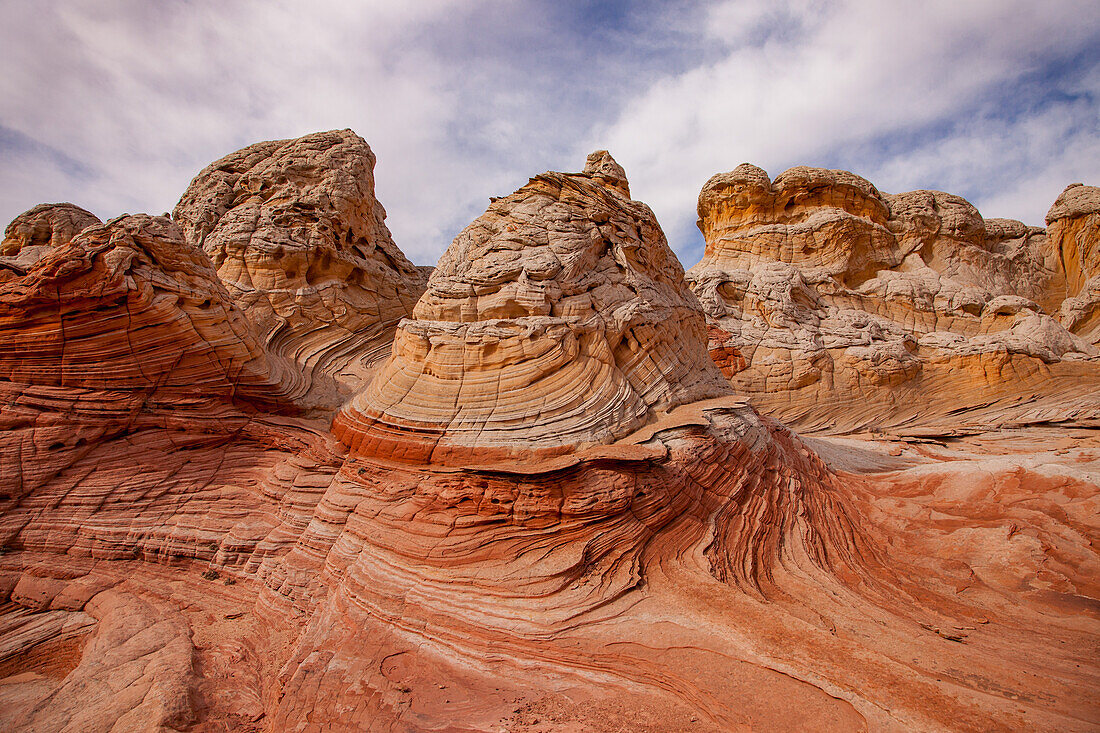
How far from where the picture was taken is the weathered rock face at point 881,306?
14547 mm

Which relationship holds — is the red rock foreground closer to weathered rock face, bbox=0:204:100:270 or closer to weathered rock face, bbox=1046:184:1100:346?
weathered rock face, bbox=0:204:100:270

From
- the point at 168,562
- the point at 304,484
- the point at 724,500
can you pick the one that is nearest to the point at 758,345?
the point at 724,500

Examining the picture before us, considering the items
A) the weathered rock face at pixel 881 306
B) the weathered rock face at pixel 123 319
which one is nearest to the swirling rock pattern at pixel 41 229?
the weathered rock face at pixel 123 319

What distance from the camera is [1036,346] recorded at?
1474 centimetres

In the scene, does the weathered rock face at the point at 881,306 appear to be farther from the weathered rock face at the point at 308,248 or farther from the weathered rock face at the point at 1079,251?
the weathered rock face at the point at 308,248

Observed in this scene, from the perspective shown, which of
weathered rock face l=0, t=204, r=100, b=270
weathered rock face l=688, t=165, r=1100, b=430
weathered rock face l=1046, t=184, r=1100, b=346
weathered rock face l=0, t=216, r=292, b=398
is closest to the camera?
weathered rock face l=0, t=216, r=292, b=398

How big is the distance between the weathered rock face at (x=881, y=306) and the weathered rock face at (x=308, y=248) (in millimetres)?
10350

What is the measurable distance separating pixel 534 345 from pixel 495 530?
244 cm

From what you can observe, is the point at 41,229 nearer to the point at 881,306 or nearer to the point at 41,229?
the point at 41,229

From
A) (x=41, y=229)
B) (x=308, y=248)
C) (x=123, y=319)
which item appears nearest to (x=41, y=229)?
(x=41, y=229)

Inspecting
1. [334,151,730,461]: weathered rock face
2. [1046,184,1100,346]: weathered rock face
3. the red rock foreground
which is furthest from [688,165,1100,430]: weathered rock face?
[334,151,730,461]: weathered rock face

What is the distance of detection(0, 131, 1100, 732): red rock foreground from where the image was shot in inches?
141

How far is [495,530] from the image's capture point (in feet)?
16.5

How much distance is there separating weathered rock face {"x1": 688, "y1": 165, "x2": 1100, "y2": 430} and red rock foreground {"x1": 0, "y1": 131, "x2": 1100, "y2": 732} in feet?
21.6
